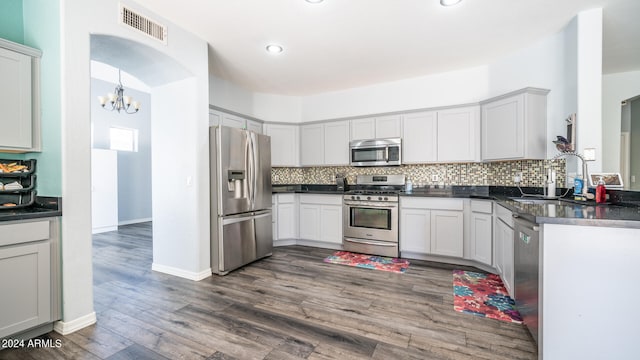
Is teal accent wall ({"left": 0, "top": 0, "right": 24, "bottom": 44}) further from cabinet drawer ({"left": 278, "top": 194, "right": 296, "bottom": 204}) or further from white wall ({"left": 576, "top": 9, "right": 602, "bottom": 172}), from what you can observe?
white wall ({"left": 576, "top": 9, "right": 602, "bottom": 172})

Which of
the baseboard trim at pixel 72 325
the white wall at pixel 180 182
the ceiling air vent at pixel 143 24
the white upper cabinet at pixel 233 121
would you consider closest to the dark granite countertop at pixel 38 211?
the baseboard trim at pixel 72 325

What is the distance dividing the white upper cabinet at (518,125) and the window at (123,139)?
7600mm

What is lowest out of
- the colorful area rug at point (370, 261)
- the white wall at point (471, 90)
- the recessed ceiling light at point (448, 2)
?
the colorful area rug at point (370, 261)

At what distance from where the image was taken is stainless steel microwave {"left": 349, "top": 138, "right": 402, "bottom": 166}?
4.22m

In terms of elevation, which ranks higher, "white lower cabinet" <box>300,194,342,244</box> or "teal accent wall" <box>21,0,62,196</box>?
"teal accent wall" <box>21,0,62,196</box>

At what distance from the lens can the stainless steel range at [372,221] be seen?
12.9 ft

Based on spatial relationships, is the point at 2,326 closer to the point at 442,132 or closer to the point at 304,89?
the point at 304,89

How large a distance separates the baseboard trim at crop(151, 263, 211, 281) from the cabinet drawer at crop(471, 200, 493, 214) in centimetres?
342

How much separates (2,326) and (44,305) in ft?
0.69

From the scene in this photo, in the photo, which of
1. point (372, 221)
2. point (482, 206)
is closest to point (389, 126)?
point (372, 221)

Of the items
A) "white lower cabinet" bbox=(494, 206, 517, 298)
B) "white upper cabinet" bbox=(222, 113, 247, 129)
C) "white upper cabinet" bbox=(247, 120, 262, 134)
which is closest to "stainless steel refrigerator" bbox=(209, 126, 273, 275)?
"white upper cabinet" bbox=(222, 113, 247, 129)

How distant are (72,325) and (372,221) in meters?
3.42

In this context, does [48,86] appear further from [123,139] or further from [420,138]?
[123,139]

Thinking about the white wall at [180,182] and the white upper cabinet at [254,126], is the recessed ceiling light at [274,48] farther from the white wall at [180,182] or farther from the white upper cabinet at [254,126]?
the white upper cabinet at [254,126]
